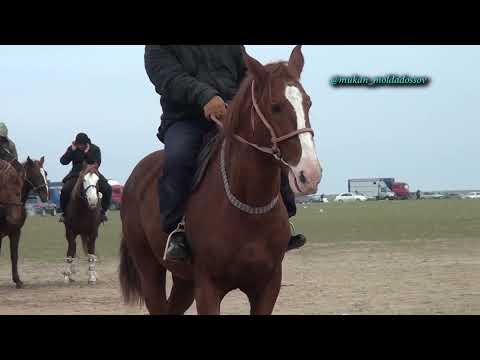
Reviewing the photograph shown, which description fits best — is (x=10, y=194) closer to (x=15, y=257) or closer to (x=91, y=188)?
(x=15, y=257)

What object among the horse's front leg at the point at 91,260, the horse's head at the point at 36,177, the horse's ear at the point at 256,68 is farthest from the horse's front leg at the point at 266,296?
the horse's head at the point at 36,177

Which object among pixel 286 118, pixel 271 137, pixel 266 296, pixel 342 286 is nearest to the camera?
pixel 286 118

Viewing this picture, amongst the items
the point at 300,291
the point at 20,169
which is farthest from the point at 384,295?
the point at 20,169

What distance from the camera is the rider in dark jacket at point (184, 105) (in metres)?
5.36

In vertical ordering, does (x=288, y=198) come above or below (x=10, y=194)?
above

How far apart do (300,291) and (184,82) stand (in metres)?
7.63

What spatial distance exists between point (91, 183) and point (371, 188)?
366ft

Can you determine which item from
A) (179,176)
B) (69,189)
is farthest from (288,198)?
(69,189)

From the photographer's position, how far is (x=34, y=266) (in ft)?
63.3

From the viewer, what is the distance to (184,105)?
5789mm

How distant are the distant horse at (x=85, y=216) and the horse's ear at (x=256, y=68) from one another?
10.7 metres

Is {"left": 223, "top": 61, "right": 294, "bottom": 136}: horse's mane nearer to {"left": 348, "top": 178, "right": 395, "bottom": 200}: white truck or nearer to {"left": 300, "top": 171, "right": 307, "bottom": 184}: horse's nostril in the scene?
{"left": 300, "top": 171, "right": 307, "bottom": 184}: horse's nostril

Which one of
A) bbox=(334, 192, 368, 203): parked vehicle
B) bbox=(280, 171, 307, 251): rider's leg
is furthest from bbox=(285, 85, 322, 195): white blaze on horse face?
bbox=(334, 192, 368, 203): parked vehicle

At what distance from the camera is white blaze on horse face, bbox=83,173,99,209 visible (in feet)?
49.0
